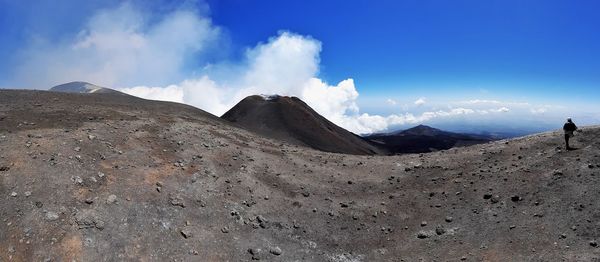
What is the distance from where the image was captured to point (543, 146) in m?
22.8

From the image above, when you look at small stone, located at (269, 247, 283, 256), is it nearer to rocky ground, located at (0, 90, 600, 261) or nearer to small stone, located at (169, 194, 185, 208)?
rocky ground, located at (0, 90, 600, 261)

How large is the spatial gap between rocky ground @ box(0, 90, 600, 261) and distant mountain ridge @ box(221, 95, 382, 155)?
34670 millimetres

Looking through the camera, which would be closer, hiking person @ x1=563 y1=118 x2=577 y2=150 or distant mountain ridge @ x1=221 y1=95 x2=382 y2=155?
hiking person @ x1=563 y1=118 x2=577 y2=150

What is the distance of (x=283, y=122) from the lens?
65.4 m

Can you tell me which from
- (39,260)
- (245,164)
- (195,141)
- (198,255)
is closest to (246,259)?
(198,255)

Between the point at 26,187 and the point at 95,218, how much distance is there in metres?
2.92

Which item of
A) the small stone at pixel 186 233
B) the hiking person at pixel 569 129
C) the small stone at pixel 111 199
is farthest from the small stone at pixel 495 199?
the small stone at pixel 111 199

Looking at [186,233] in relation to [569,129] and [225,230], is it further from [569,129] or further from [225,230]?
[569,129]

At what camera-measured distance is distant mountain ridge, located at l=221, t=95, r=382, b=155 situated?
61.1 m

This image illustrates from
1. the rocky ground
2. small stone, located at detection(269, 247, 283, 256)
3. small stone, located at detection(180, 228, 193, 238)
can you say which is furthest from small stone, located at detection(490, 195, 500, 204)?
small stone, located at detection(180, 228, 193, 238)

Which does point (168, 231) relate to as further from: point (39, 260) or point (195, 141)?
point (195, 141)

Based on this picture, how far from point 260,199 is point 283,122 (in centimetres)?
4639

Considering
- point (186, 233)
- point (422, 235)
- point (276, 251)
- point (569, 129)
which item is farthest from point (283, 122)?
point (186, 233)

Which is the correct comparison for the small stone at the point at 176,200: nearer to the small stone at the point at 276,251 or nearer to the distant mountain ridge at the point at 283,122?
the small stone at the point at 276,251
